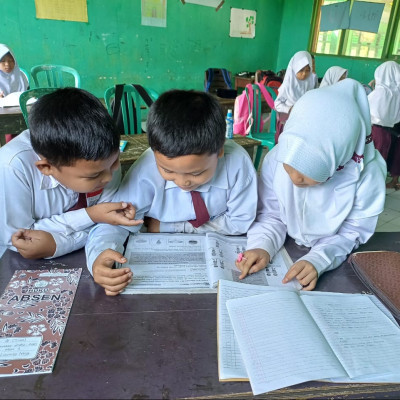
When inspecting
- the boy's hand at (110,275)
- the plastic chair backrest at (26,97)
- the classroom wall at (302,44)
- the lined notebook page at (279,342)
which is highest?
the classroom wall at (302,44)

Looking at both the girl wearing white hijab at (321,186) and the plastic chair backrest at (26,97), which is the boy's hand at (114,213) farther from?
the plastic chair backrest at (26,97)

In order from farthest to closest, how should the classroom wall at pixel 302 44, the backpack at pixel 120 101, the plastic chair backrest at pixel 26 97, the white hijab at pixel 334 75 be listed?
the classroom wall at pixel 302 44
the white hijab at pixel 334 75
the backpack at pixel 120 101
the plastic chair backrest at pixel 26 97

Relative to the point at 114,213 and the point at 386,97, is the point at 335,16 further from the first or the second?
the point at 114,213

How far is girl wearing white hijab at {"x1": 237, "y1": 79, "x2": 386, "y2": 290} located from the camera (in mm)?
822

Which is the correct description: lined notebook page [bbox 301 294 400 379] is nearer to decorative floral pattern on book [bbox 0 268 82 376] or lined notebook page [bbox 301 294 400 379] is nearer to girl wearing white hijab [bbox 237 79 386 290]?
girl wearing white hijab [bbox 237 79 386 290]

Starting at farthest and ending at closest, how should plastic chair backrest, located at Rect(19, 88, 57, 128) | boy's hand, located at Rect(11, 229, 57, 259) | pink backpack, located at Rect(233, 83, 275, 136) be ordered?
1. pink backpack, located at Rect(233, 83, 275, 136)
2. plastic chair backrest, located at Rect(19, 88, 57, 128)
3. boy's hand, located at Rect(11, 229, 57, 259)

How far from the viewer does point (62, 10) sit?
4523 millimetres

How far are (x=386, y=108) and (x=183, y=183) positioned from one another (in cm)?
310

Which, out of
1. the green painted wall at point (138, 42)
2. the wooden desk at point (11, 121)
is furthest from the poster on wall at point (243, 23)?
the wooden desk at point (11, 121)

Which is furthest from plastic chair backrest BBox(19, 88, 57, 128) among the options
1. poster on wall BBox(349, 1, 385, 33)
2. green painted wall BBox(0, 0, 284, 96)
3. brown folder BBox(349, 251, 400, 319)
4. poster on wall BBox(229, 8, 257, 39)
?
poster on wall BBox(349, 1, 385, 33)

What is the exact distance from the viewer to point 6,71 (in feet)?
11.6

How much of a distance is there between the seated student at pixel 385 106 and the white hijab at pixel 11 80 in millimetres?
3601

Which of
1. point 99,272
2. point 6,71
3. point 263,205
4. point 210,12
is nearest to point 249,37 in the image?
point 210,12

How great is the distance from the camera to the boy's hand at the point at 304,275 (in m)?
0.82
